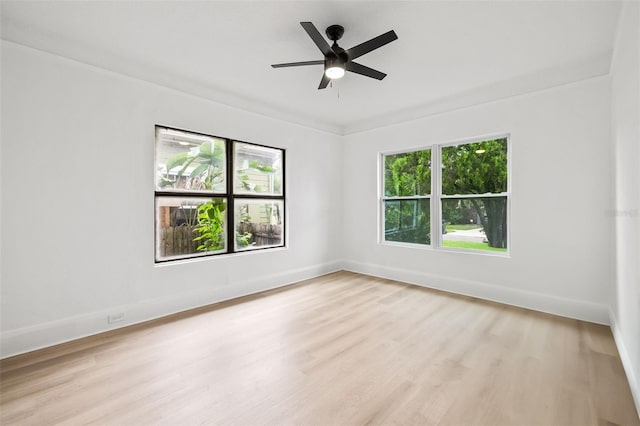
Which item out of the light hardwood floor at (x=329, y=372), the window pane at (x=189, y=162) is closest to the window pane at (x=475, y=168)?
the light hardwood floor at (x=329, y=372)

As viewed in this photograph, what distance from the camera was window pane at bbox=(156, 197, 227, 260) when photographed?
138 inches

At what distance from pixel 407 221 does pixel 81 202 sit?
4.19 metres

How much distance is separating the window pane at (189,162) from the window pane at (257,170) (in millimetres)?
246

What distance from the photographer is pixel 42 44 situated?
8.54ft

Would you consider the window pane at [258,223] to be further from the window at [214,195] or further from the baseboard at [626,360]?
the baseboard at [626,360]

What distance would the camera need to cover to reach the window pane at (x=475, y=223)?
387 cm

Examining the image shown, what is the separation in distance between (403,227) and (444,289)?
114 cm

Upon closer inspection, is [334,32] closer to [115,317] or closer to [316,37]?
[316,37]

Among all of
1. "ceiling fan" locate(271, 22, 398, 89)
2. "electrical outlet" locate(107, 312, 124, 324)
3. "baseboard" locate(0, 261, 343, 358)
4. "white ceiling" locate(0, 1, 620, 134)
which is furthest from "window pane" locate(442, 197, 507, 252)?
"electrical outlet" locate(107, 312, 124, 324)

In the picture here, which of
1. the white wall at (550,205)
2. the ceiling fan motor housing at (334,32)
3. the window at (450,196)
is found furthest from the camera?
the window at (450,196)

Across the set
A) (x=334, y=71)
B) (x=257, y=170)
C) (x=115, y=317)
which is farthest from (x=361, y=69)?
(x=115, y=317)

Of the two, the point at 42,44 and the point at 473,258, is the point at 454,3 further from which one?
the point at 42,44

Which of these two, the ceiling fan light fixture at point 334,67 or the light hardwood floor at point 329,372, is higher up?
the ceiling fan light fixture at point 334,67

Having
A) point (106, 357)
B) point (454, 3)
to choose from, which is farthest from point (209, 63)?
point (106, 357)
